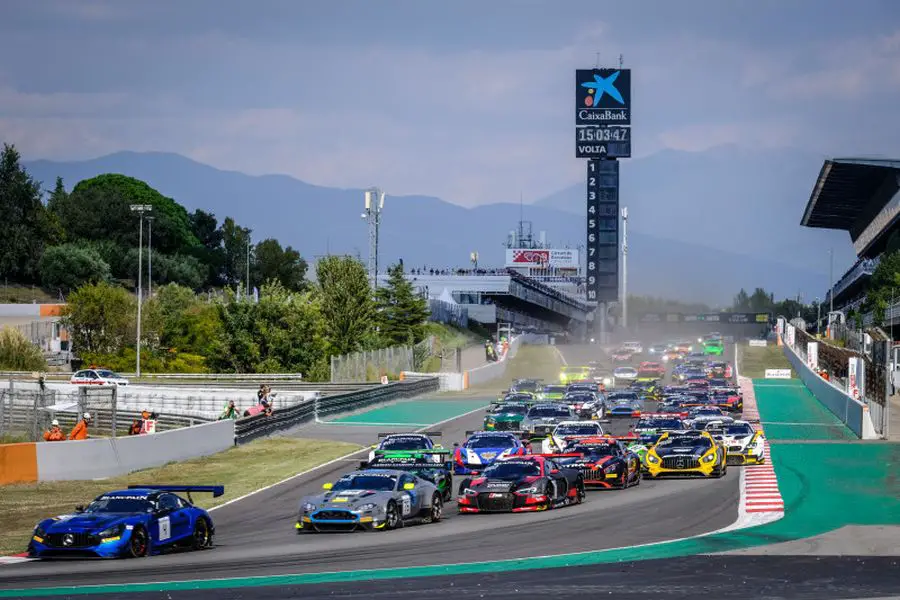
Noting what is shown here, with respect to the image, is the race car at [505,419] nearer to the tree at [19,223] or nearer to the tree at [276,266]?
the tree at [19,223]

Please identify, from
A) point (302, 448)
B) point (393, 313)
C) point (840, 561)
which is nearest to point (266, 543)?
point (840, 561)

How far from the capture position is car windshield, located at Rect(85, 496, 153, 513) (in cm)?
2183

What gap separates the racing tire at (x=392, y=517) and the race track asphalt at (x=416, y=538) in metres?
0.29

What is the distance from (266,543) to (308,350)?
69572mm

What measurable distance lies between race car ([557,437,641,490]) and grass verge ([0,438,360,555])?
26.2 feet

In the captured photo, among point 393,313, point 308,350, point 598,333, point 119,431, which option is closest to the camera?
Answer: point 119,431

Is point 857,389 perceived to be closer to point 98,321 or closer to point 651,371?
point 651,371

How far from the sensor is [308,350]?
9231 centimetres

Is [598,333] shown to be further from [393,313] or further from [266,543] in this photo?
[266,543]

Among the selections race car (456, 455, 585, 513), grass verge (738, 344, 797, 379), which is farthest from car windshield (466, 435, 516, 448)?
grass verge (738, 344, 797, 379)

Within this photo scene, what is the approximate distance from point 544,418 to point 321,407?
1491 cm

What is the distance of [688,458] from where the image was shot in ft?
108

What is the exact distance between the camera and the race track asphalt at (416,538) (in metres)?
19.8

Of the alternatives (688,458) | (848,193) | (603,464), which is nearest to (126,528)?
(603,464)
